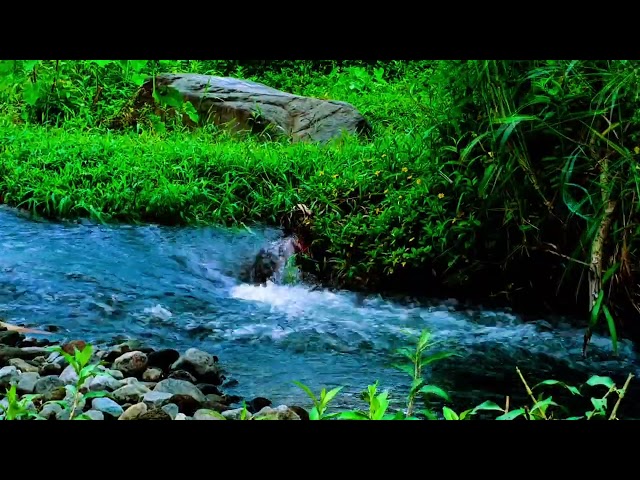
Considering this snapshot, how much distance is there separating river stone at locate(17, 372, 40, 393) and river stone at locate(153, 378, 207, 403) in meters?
0.35

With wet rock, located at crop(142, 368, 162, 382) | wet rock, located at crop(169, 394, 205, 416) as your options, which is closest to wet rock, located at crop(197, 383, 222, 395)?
wet rock, located at crop(142, 368, 162, 382)

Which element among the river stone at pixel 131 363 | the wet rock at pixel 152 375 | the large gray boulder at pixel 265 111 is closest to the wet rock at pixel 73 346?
the river stone at pixel 131 363

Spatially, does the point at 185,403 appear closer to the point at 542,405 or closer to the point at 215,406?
the point at 215,406

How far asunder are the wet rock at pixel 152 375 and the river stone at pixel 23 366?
329 millimetres

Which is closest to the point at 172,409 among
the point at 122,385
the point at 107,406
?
the point at 107,406

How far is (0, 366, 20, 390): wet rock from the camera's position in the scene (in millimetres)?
2145

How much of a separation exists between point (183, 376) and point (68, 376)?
1.22ft

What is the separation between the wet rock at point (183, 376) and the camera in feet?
7.81

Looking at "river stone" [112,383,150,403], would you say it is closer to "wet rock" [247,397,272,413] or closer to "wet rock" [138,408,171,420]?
"wet rock" [138,408,171,420]

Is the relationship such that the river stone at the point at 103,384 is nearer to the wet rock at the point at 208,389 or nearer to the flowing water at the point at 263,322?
the wet rock at the point at 208,389
